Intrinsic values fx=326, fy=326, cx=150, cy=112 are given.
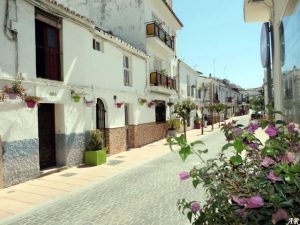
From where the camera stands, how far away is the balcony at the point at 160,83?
22.4m

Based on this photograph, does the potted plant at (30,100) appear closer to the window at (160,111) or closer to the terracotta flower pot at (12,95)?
the terracotta flower pot at (12,95)

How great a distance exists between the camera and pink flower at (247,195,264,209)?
6.00 feet

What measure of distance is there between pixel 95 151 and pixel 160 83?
11.0 meters

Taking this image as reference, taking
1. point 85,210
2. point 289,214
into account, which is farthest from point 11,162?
point 289,214

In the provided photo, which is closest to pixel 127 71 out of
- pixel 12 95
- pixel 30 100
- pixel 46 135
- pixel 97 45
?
pixel 97 45

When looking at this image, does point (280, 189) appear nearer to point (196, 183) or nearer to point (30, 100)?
point (196, 183)

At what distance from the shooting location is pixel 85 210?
285 inches

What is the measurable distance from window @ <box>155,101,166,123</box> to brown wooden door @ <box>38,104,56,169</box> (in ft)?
39.8

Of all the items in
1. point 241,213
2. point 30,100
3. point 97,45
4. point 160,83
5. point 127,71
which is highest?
point 97,45

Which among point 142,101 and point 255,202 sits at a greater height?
point 142,101

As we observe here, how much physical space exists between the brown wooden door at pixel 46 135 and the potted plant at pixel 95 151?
4.88 feet

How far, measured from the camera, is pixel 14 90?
30.6 feet

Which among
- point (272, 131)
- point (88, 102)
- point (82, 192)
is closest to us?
point (272, 131)

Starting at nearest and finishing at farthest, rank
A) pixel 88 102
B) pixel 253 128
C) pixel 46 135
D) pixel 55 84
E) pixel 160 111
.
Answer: pixel 253 128, pixel 55 84, pixel 46 135, pixel 88 102, pixel 160 111
